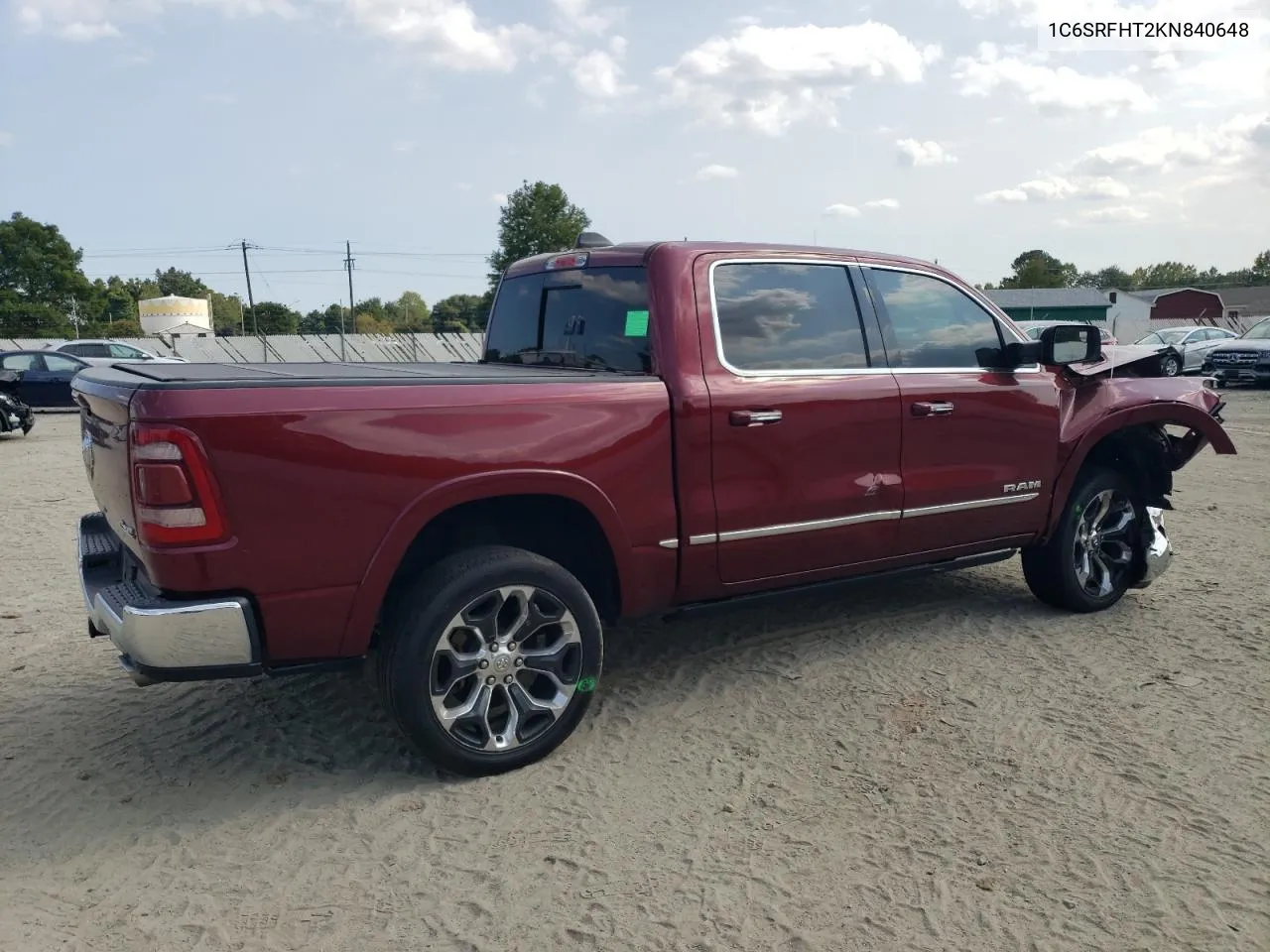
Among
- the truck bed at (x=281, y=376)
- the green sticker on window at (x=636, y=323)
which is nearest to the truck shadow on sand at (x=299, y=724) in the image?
the green sticker on window at (x=636, y=323)

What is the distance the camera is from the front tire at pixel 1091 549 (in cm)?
508

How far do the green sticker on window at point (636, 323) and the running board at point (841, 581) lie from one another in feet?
3.68

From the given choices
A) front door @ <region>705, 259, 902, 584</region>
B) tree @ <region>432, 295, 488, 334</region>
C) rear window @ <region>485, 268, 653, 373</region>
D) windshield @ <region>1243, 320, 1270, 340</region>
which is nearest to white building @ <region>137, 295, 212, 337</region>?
tree @ <region>432, 295, 488, 334</region>

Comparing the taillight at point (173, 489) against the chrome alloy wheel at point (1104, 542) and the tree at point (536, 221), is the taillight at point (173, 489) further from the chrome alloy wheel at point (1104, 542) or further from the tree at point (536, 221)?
the tree at point (536, 221)

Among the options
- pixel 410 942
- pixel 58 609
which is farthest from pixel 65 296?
pixel 410 942

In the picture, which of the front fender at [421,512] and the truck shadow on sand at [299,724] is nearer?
the front fender at [421,512]

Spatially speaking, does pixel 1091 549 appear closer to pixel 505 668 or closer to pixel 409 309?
pixel 505 668

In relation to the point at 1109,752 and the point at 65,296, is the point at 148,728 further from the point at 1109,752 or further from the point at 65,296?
the point at 65,296

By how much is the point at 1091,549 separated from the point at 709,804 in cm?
302

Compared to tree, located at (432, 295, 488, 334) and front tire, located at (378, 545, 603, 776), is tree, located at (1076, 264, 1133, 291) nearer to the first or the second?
tree, located at (432, 295, 488, 334)

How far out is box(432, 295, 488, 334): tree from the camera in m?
50.3

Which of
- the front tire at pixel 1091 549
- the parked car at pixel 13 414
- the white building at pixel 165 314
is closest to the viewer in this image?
the front tire at pixel 1091 549

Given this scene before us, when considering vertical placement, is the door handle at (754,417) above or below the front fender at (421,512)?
above

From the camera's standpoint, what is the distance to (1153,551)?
5281mm
